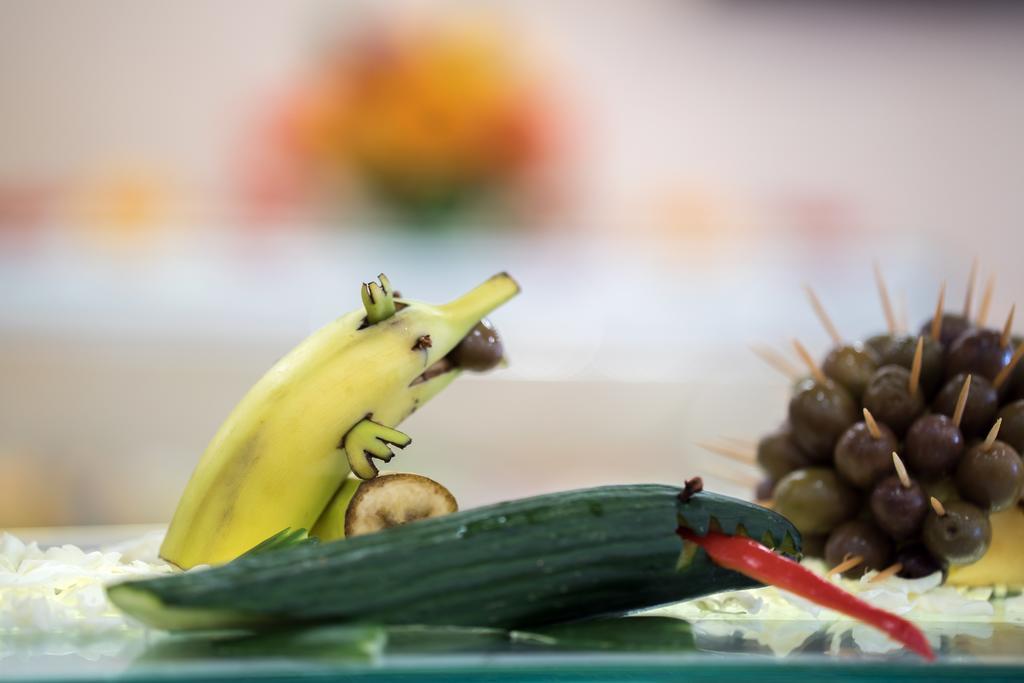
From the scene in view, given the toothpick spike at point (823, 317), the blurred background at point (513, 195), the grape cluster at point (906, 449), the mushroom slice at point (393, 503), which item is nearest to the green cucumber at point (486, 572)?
the mushroom slice at point (393, 503)

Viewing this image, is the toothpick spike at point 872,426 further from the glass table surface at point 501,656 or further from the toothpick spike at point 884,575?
the glass table surface at point 501,656

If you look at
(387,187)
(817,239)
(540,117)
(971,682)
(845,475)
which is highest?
(540,117)

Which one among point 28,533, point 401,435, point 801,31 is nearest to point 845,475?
point 401,435

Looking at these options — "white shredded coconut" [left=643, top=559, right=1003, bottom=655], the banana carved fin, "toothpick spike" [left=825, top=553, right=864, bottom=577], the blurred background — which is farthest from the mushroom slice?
the blurred background

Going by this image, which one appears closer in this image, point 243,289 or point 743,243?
point 243,289

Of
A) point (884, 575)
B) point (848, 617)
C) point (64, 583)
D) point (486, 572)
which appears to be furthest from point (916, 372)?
point (64, 583)

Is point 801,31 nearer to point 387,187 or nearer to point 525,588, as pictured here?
point 387,187
